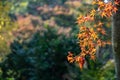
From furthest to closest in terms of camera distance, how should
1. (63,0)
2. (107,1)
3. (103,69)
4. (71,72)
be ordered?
1. (63,0)
2. (71,72)
3. (103,69)
4. (107,1)

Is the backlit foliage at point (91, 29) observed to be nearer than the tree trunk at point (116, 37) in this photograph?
Yes

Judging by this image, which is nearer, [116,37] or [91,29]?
[91,29]

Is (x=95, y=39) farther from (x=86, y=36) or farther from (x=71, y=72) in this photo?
(x=71, y=72)

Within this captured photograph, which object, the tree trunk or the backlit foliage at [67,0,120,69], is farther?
the tree trunk

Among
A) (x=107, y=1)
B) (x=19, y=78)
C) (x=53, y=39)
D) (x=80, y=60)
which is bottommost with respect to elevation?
(x=19, y=78)

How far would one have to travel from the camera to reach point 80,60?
17.1ft

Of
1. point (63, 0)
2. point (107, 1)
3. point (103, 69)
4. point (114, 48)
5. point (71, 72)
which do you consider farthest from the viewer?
point (63, 0)

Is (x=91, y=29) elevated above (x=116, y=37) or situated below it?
above

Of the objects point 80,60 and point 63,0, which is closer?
point 80,60

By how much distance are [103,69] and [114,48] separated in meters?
5.60

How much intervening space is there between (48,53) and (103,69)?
10.7 feet

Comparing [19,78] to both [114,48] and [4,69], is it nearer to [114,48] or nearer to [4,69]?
[4,69]

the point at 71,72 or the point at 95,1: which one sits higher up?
the point at 95,1

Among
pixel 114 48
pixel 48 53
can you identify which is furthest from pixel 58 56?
pixel 114 48
